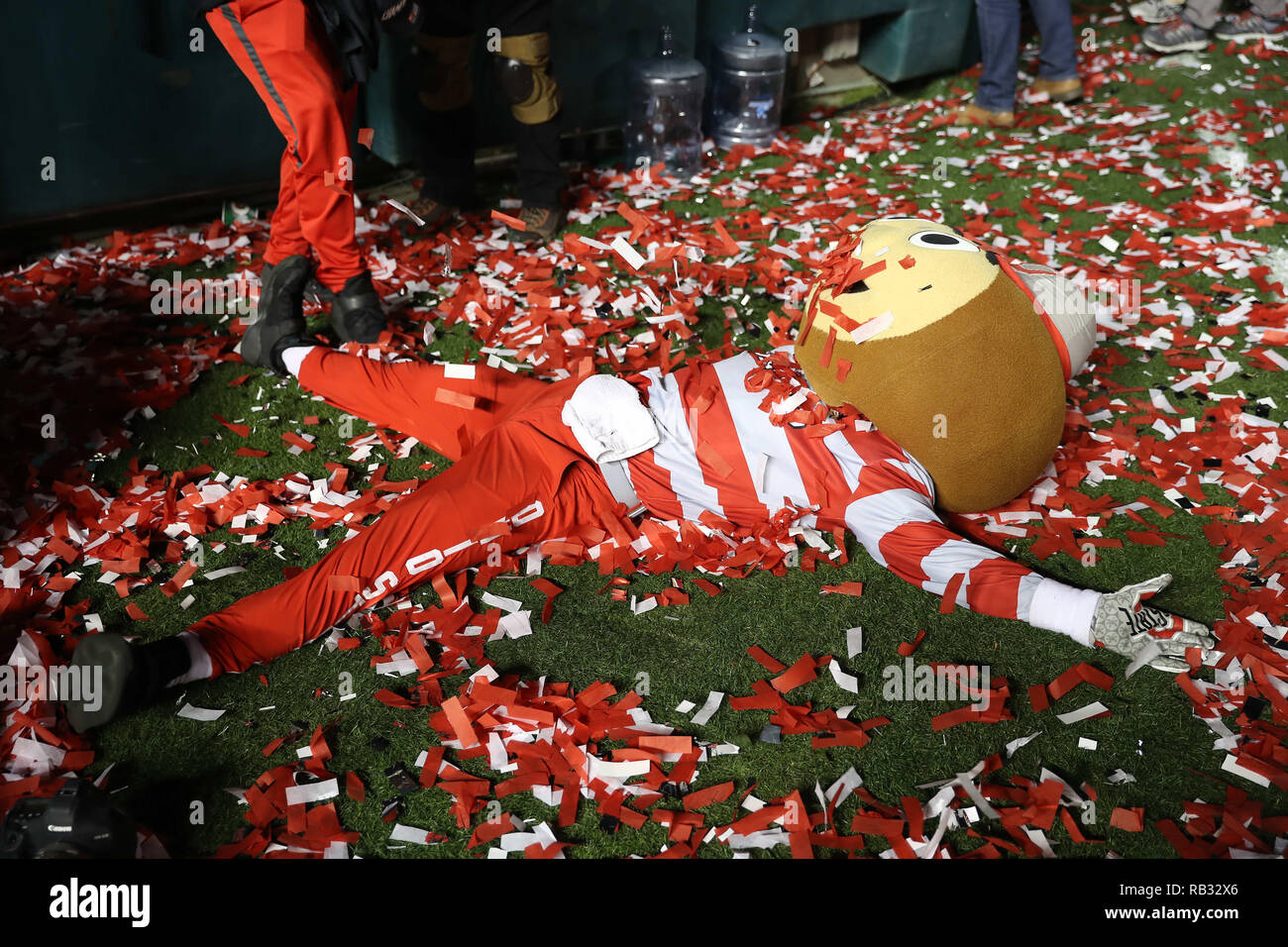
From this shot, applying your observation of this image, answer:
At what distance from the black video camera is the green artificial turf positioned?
18 cm

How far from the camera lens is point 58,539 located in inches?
107

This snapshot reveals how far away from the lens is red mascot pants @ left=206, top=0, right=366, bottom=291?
10.1ft

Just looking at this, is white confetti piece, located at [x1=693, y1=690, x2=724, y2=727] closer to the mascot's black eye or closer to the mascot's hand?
the mascot's hand

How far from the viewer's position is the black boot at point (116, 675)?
2117 millimetres

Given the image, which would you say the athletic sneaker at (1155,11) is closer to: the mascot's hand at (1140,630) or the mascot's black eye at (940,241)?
the mascot's black eye at (940,241)

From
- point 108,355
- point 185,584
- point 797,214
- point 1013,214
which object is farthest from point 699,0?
point 185,584

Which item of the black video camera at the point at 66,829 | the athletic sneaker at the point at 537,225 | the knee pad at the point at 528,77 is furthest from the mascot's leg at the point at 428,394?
the knee pad at the point at 528,77

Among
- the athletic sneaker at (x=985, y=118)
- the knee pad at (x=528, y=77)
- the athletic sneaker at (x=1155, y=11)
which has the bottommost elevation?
the athletic sneaker at (x=985, y=118)

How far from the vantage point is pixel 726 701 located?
2.34 metres

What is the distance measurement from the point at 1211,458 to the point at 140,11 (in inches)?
163

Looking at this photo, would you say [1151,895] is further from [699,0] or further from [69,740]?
[699,0]

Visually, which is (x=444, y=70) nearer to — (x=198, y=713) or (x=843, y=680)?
(x=198, y=713)

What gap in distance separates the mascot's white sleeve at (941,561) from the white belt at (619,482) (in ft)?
1.84

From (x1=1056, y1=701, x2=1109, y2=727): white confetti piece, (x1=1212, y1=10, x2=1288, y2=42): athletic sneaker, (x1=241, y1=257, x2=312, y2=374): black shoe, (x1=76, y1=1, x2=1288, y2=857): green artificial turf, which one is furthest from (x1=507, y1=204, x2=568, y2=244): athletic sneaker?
(x1=1212, y1=10, x2=1288, y2=42): athletic sneaker
